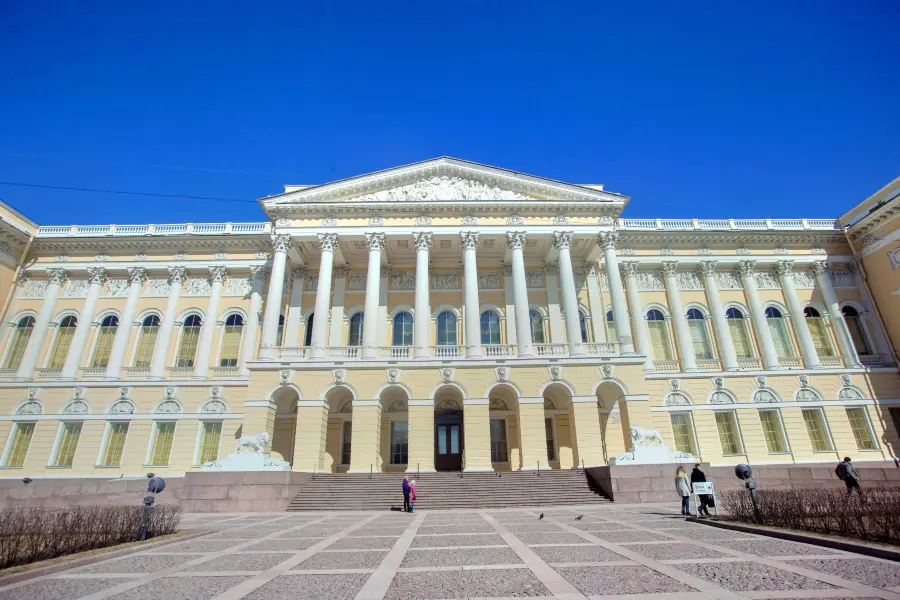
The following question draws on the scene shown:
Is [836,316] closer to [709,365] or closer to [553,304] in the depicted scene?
[709,365]

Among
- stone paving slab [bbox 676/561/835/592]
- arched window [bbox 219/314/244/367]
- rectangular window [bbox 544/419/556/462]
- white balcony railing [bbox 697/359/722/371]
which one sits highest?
arched window [bbox 219/314/244/367]

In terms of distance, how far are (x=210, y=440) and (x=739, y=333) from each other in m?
31.7

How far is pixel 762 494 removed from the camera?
10500 millimetres

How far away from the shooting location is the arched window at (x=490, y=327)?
2794cm

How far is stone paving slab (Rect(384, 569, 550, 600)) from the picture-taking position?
525 cm

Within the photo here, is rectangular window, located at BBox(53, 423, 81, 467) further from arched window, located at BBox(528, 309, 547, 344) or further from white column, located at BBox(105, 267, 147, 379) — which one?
arched window, located at BBox(528, 309, 547, 344)

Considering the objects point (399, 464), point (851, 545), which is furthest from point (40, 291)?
point (851, 545)

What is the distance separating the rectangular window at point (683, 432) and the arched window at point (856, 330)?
11751 mm

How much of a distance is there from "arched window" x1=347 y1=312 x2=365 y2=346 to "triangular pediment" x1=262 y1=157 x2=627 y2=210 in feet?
22.1

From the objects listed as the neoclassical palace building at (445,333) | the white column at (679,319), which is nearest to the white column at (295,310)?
the neoclassical palace building at (445,333)

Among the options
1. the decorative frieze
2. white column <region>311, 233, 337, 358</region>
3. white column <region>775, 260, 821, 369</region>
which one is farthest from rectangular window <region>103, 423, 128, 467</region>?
white column <region>775, 260, 821, 369</region>

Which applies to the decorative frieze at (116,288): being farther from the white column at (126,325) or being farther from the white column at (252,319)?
the white column at (252,319)

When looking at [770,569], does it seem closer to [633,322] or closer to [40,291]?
[633,322]

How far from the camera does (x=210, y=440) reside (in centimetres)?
2642
